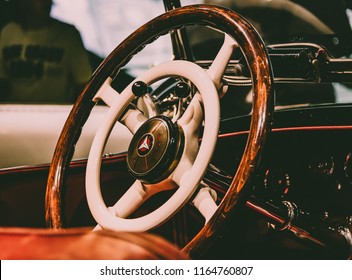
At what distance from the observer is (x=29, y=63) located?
207cm

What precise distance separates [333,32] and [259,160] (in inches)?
32.4

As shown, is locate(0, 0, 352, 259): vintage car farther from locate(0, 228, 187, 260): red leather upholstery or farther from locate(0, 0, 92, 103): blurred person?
locate(0, 0, 92, 103): blurred person

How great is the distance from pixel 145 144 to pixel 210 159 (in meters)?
0.18

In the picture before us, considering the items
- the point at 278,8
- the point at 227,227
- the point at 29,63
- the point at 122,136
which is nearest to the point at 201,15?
the point at 227,227

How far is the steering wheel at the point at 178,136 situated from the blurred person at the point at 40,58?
2.96 feet

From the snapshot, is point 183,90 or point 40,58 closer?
point 183,90

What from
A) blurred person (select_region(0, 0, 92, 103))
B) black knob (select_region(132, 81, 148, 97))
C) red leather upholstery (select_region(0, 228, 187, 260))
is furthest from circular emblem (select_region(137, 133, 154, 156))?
blurred person (select_region(0, 0, 92, 103))

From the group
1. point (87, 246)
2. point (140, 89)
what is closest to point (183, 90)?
point (140, 89)

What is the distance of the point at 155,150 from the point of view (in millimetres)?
913

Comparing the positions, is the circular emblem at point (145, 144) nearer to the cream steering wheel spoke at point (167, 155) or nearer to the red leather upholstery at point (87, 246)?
the cream steering wheel spoke at point (167, 155)

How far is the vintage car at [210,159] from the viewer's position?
75cm

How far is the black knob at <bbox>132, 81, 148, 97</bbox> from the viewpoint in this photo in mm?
1010

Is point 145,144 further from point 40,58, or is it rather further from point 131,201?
point 40,58

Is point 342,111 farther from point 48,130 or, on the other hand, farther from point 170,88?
point 48,130
